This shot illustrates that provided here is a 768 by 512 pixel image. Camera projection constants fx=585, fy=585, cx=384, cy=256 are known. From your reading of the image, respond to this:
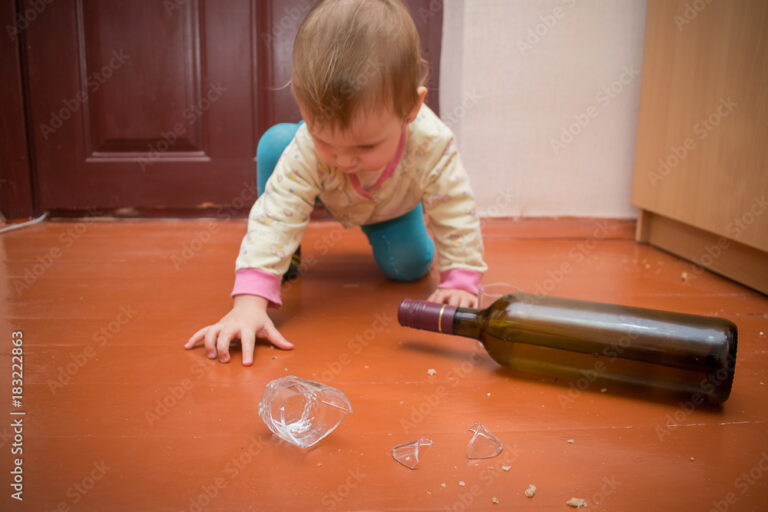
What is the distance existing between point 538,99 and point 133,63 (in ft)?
3.84

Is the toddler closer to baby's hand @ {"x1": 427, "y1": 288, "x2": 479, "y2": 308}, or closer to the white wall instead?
baby's hand @ {"x1": 427, "y1": 288, "x2": 479, "y2": 308}

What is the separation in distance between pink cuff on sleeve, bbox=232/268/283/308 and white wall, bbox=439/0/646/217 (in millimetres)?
977

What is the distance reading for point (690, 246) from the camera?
136cm

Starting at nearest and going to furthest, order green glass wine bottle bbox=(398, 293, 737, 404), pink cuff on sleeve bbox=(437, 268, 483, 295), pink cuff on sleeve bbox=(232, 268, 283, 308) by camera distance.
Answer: green glass wine bottle bbox=(398, 293, 737, 404) < pink cuff on sleeve bbox=(232, 268, 283, 308) < pink cuff on sleeve bbox=(437, 268, 483, 295)

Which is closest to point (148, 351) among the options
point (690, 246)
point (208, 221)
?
point (208, 221)

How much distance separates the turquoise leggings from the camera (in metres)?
1.13

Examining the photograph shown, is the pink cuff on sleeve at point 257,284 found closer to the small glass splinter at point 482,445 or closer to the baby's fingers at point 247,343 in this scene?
the baby's fingers at point 247,343

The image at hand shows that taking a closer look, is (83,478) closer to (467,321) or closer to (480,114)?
(467,321)

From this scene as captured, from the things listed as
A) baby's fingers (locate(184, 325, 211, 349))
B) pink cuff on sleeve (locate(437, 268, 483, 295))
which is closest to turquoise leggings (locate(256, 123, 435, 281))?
pink cuff on sleeve (locate(437, 268, 483, 295))

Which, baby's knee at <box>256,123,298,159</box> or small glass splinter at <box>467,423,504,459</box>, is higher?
baby's knee at <box>256,123,298,159</box>

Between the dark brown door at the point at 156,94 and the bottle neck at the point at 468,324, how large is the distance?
1094 millimetres

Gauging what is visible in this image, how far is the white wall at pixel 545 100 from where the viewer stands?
1611 mm

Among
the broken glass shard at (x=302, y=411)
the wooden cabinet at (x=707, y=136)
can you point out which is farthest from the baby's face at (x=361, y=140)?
the wooden cabinet at (x=707, y=136)

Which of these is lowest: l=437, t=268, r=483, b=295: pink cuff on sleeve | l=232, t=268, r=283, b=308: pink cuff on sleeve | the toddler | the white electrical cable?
the white electrical cable
